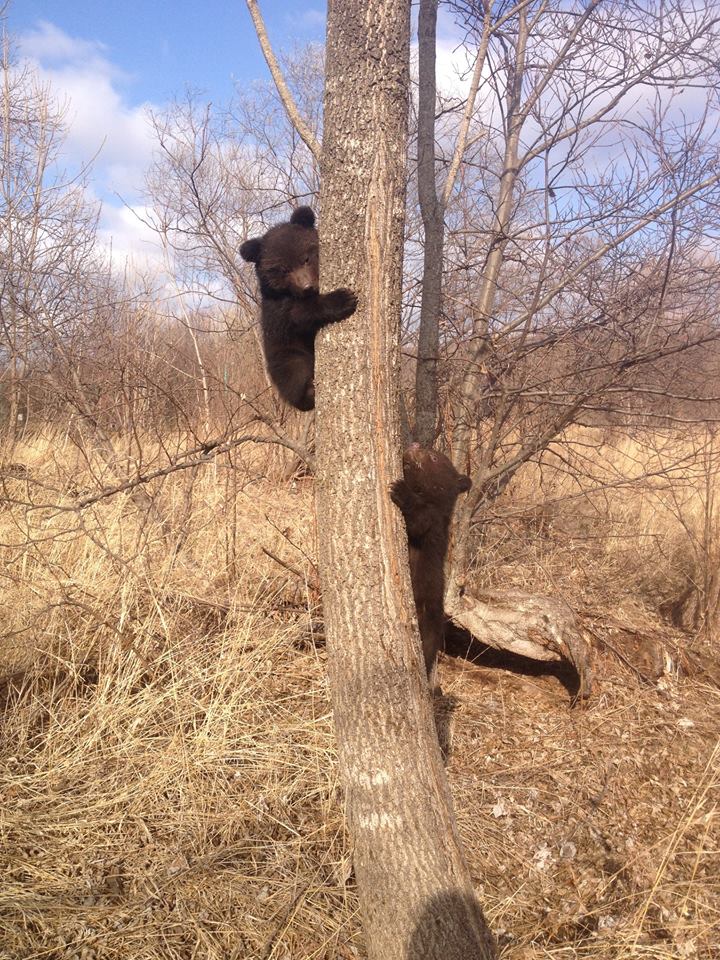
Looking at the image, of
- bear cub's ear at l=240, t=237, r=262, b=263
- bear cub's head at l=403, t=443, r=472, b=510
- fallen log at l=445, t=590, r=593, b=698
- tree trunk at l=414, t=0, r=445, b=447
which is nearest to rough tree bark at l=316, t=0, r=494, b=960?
bear cub's head at l=403, t=443, r=472, b=510

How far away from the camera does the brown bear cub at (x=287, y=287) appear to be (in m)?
4.38

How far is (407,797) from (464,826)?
1.14 m

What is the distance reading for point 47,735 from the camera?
12.0ft

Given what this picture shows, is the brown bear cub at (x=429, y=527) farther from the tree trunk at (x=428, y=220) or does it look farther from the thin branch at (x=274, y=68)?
the thin branch at (x=274, y=68)

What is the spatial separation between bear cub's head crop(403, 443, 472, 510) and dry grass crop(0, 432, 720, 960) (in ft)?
3.96

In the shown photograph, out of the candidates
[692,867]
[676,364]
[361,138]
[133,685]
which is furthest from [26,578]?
[676,364]

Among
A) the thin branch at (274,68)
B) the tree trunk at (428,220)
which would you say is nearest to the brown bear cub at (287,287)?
the tree trunk at (428,220)

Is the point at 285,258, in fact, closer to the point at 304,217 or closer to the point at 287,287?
the point at 287,287

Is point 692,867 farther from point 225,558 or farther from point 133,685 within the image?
point 225,558

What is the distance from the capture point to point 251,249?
450 cm

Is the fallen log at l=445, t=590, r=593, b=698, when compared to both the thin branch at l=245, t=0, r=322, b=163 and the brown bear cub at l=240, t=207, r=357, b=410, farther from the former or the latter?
the thin branch at l=245, t=0, r=322, b=163

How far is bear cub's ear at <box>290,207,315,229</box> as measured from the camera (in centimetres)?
471

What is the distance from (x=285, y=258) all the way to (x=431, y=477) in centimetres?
188

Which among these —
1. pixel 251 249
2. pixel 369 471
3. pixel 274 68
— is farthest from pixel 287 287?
pixel 369 471
